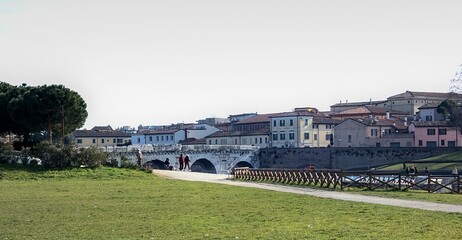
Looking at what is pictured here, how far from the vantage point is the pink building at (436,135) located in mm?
113938

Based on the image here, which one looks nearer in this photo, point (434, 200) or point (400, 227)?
point (400, 227)

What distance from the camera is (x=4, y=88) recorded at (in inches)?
3184

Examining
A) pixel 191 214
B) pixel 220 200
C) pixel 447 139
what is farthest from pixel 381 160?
pixel 191 214

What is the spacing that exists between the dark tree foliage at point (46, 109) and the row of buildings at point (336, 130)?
30.3 m

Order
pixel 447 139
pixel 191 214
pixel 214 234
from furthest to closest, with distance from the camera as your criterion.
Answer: pixel 447 139, pixel 191 214, pixel 214 234

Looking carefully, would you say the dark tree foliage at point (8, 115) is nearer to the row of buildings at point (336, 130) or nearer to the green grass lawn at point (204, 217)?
the row of buildings at point (336, 130)

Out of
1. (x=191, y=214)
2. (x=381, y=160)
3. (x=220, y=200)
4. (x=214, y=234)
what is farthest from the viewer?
(x=381, y=160)

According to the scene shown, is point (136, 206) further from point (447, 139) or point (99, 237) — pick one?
point (447, 139)

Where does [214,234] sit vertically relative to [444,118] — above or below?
below

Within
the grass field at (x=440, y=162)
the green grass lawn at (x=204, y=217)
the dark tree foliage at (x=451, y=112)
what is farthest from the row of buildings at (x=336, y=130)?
the green grass lawn at (x=204, y=217)

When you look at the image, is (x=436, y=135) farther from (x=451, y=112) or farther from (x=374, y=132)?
(x=374, y=132)

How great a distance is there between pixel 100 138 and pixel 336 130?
52730mm

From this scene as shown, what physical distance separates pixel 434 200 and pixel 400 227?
10.5 metres

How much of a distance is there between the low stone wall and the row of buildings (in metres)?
9.89
